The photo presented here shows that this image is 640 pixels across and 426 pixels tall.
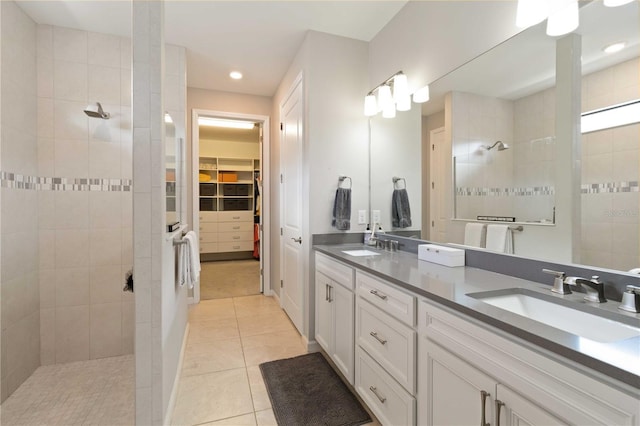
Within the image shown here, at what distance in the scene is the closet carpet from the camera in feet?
13.4

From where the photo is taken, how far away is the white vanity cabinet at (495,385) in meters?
0.67

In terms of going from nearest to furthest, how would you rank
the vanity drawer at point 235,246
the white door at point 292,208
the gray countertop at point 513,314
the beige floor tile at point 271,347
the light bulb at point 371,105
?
the gray countertop at point 513,314 → the beige floor tile at point 271,347 → the light bulb at point 371,105 → the white door at point 292,208 → the vanity drawer at point 235,246

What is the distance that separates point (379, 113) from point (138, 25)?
183 cm

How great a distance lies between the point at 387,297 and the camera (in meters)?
1.46

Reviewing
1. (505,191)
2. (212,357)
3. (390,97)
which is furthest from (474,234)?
(212,357)

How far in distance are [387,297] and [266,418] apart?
1.03 meters

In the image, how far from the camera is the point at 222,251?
6090 mm

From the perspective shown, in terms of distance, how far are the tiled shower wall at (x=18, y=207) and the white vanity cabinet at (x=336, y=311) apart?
2.08 m

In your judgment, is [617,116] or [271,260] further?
[271,260]

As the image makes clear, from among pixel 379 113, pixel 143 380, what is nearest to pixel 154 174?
pixel 143 380

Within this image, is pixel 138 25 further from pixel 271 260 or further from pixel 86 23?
pixel 271 260

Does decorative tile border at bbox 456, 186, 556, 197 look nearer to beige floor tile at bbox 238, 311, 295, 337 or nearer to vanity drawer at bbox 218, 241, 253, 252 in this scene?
beige floor tile at bbox 238, 311, 295, 337

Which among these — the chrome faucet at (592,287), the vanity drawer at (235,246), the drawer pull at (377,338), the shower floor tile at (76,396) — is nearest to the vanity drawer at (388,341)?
the drawer pull at (377,338)

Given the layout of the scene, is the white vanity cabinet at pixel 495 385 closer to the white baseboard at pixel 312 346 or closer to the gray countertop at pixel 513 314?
the gray countertop at pixel 513 314
